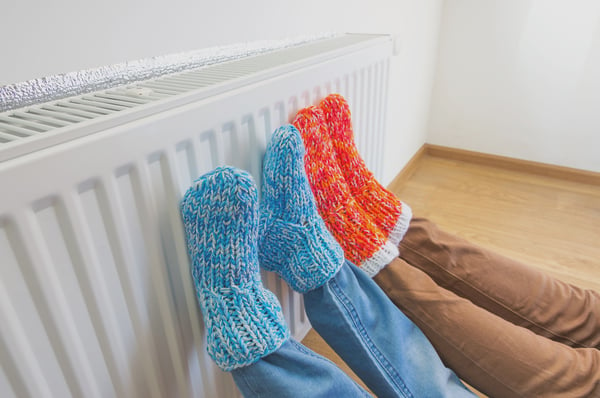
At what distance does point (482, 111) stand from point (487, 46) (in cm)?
24

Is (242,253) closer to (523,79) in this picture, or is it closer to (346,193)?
(346,193)

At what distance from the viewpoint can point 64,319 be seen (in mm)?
335

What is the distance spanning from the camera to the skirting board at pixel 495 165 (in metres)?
1.51

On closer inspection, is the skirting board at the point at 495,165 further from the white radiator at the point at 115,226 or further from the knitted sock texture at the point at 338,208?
the white radiator at the point at 115,226

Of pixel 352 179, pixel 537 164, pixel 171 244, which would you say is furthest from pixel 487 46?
pixel 171 244

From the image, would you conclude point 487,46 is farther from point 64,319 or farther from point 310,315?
point 64,319

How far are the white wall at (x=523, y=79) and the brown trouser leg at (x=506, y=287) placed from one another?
3.57ft

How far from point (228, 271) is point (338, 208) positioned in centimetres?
23

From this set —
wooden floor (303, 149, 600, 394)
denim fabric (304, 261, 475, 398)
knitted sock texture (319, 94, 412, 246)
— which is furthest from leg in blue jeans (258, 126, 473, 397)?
wooden floor (303, 149, 600, 394)

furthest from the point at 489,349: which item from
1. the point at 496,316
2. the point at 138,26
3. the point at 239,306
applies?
the point at 138,26

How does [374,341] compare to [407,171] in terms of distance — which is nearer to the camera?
[374,341]

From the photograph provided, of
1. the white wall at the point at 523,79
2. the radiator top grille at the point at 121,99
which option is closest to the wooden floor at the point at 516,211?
the white wall at the point at 523,79

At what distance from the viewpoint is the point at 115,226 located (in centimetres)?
36

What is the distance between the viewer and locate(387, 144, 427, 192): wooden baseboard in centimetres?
148
